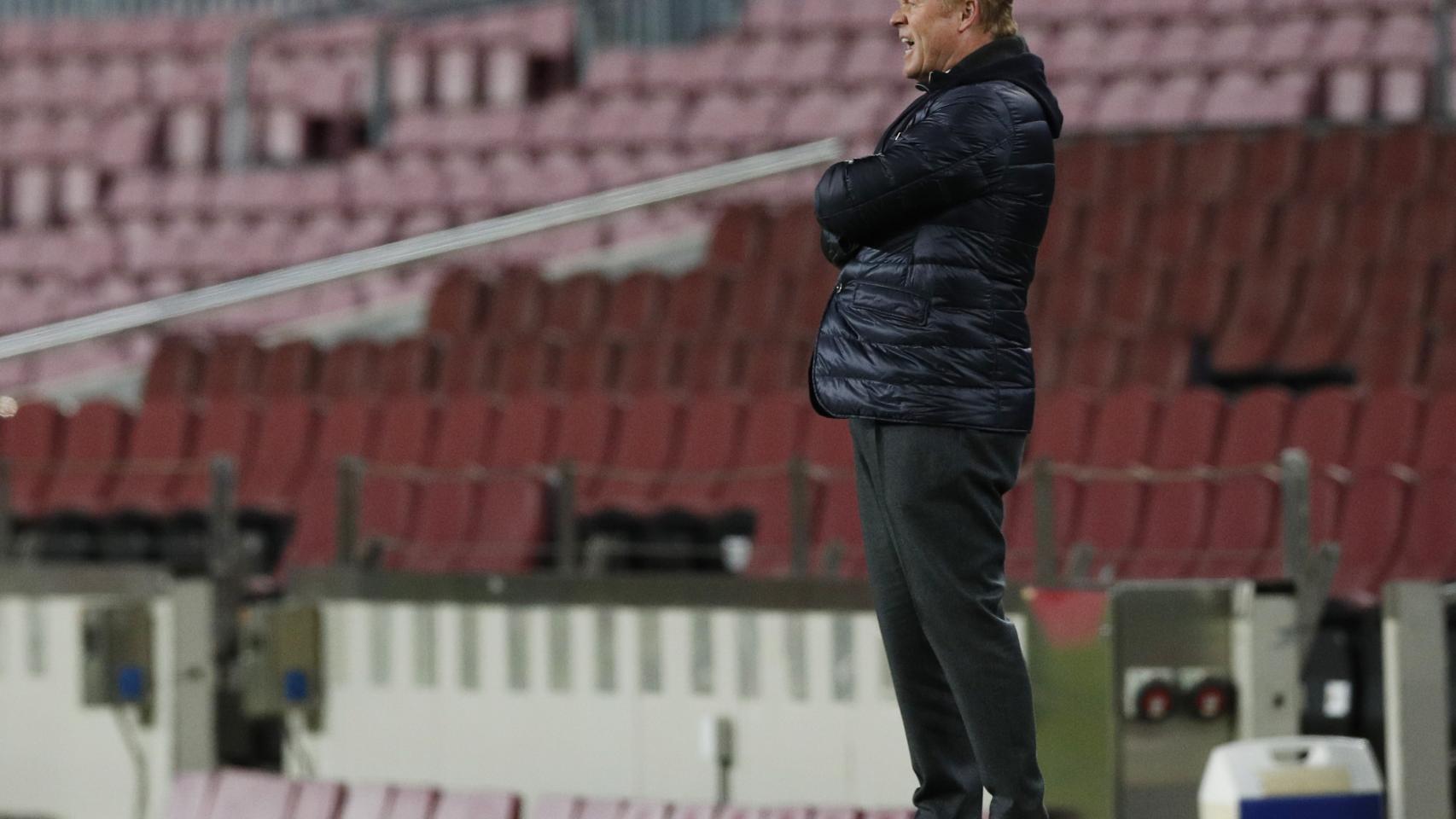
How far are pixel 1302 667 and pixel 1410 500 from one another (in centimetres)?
126

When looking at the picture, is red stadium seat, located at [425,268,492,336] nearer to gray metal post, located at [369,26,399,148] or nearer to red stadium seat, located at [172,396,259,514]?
red stadium seat, located at [172,396,259,514]

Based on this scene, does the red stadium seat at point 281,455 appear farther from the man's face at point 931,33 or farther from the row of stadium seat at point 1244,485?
the man's face at point 931,33

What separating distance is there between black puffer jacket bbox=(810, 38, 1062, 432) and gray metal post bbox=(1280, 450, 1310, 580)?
1.22 meters

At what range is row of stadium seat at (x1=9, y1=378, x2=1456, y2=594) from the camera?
3.69 meters

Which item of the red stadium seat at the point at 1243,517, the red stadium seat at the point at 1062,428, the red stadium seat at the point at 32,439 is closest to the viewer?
the red stadium seat at the point at 1243,517

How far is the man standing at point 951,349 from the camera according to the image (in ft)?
4.47

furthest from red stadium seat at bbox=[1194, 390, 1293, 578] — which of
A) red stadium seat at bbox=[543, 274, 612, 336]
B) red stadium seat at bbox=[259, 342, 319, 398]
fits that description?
red stadium seat at bbox=[259, 342, 319, 398]

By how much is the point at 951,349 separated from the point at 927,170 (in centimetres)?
12

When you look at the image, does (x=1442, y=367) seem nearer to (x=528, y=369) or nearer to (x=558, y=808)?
(x=528, y=369)

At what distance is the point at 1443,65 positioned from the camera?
6.04 meters

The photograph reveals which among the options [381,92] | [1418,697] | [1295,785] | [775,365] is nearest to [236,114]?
[381,92]

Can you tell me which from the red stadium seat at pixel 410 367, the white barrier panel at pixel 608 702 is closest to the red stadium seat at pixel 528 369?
the red stadium seat at pixel 410 367

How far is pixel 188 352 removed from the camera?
215 inches

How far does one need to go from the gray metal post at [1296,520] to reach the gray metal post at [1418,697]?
0.19 m
